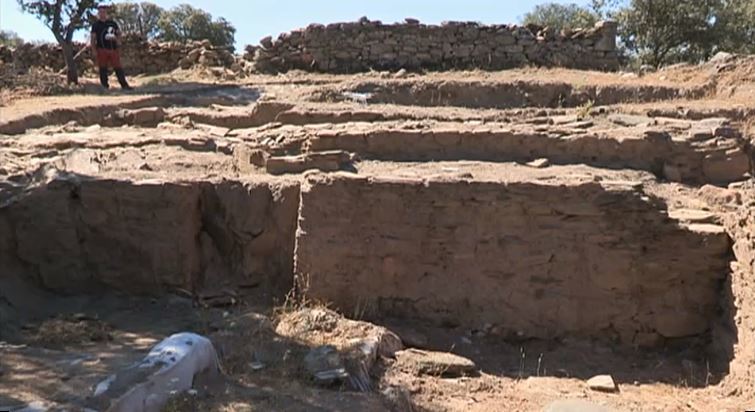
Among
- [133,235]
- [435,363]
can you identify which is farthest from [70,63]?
[435,363]

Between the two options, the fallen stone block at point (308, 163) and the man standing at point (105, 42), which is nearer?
the fallen stone block at point (308, 163)

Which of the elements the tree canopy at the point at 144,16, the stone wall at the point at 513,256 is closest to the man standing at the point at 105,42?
the stone wall at the point at 513,256

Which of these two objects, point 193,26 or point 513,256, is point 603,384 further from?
point 193,26

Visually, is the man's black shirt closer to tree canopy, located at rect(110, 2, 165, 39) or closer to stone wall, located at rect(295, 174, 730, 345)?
stone wall, located at rect(295, 174, 730, 345)

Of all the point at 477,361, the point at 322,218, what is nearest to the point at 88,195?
the point at 322,218

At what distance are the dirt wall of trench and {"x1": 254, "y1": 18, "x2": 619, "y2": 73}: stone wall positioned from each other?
324 inches

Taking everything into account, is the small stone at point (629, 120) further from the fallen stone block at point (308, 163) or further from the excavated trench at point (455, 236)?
the fallen stone block at point (308, 163)

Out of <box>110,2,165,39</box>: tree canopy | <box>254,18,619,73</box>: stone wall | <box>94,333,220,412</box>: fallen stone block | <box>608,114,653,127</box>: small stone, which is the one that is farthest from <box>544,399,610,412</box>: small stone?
<box>110,2,165,39</box>: tree canopy

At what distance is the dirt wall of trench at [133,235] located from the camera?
5.86 meters

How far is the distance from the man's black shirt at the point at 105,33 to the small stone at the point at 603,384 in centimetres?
1017

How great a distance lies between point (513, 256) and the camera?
5434mm

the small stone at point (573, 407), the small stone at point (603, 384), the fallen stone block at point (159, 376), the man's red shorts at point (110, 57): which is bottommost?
the small stone at point (603, 384)

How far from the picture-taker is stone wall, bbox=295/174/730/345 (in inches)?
208

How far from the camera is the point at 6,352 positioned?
12.8 ft
